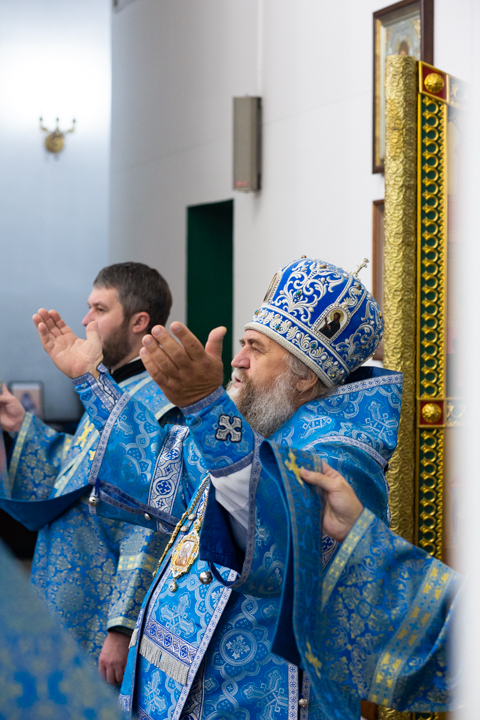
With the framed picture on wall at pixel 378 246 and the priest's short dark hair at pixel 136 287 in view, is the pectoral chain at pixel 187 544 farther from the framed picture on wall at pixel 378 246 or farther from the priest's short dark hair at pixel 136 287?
the framed picture on wall at pixel 378 246

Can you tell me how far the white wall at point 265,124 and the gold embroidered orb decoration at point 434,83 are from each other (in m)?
0.73

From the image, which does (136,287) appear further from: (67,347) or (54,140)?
(54,140)

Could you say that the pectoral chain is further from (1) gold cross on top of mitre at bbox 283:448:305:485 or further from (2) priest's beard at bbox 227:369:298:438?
(1) gold cross on top of mitre at bbox 283:448:305:485

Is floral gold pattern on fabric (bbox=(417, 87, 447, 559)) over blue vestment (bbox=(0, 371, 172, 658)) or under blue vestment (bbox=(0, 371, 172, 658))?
over

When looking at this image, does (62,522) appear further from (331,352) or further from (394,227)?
(394,227)

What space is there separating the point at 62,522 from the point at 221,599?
39.1 inches

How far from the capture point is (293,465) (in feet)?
3.90

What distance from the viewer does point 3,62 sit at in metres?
6.51

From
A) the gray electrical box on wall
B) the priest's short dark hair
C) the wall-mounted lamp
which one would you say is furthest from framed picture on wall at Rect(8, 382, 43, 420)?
the priest's short dark hair

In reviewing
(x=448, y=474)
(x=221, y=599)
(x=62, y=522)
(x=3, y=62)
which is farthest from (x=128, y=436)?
(x=3, y=62)

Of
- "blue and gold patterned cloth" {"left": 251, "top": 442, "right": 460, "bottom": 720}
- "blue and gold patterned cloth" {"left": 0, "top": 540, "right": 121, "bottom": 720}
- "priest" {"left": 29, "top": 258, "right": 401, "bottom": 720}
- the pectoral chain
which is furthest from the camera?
the pectoral chain

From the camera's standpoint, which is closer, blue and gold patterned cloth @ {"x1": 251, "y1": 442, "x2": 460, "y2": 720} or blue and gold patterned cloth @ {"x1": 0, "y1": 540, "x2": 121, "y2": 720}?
blue and gold patterned cloth @ {"x1": 0, "y1": 540, "x2": 121, "y2": 720}

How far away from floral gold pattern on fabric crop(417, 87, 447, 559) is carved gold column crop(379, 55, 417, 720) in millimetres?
24

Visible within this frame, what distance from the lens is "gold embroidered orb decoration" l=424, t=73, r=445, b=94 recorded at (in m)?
2.20
